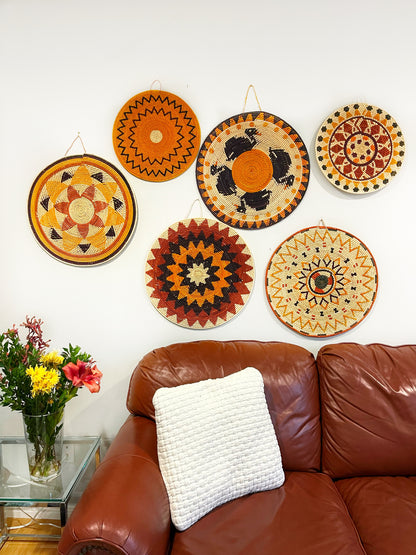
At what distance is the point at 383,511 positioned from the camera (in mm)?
1256

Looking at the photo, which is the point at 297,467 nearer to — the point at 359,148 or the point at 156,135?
the point at 359,148

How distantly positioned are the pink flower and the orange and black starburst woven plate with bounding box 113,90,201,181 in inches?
34.3

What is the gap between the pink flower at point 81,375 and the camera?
1412mm

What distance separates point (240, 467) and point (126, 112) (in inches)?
60.1

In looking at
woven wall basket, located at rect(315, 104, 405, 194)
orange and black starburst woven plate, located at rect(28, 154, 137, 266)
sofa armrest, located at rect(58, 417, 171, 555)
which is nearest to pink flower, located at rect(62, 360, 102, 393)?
sofa armrest, located at rect(58, 417, 171, 555)

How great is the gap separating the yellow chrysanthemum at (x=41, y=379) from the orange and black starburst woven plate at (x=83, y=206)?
1.97ft

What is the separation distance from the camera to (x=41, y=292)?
6.01 ft

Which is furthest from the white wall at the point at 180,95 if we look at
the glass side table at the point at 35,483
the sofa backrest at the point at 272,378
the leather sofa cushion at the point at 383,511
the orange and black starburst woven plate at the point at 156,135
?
the leather sofa cushion at the point at 383,511

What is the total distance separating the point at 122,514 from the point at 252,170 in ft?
4.56

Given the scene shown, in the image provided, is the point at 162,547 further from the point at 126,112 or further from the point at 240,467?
the point at 126,112

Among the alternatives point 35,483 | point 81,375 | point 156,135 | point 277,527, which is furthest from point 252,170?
point 35,483

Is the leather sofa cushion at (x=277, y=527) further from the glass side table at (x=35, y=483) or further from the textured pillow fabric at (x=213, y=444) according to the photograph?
the glass side table at (x=35, y=483)

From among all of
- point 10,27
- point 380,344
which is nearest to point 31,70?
point 10,27

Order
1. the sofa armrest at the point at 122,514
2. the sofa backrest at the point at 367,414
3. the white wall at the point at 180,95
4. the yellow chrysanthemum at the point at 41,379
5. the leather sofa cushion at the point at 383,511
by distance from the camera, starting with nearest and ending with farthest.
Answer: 1. the sofa armrest at the point at 122,514
2. the leather sofa cushion at the point at 383,511
3. the yellow chrysanthemum at the point at 41,379
4. the sofa backrest at the point at 367,414
5. the white wall at the point at 180,95
